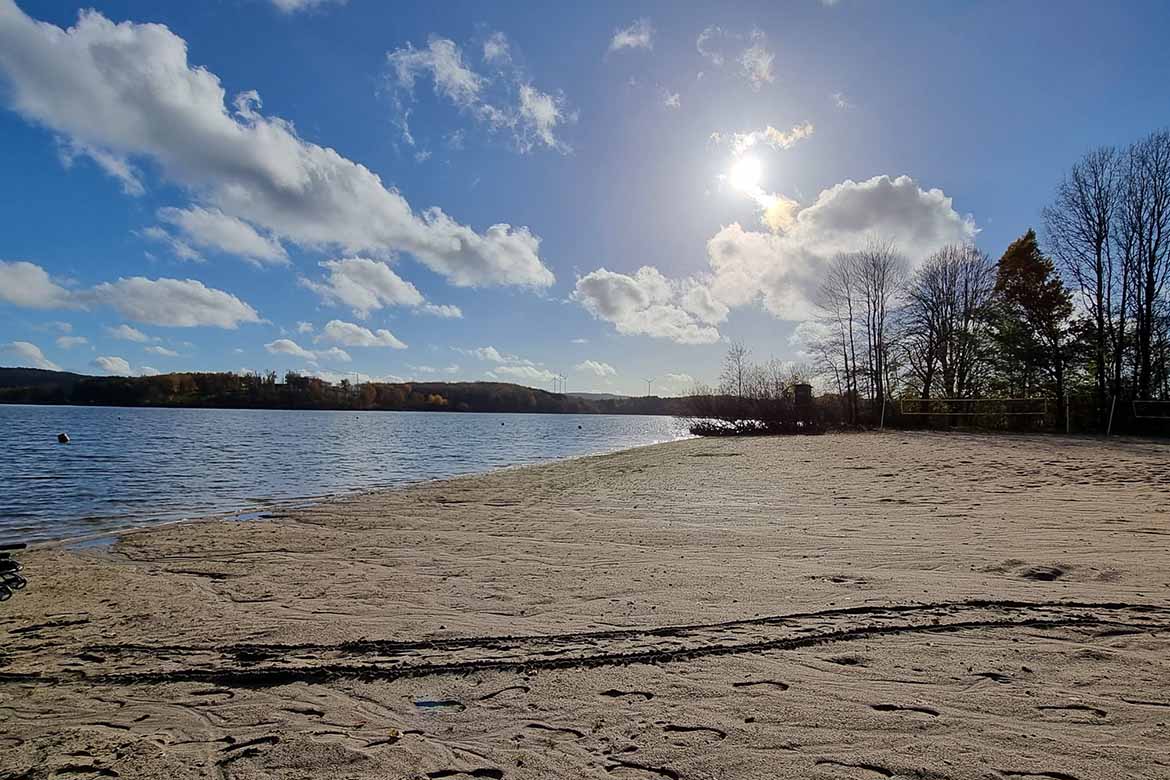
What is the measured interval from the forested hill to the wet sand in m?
108

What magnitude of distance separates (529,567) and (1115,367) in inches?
1286

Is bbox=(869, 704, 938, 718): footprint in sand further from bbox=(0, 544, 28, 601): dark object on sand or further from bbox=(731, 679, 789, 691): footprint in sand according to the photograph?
bbox=(0, 544, 28, 601): dark object on sand

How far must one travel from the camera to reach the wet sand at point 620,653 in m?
2.94

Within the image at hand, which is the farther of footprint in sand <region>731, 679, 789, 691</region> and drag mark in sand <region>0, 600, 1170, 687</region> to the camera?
drag mark in sand <region>0, 600, 1170, 687</region>

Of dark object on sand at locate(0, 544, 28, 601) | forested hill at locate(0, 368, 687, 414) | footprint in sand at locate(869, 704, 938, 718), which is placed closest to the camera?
footprint in sand at locate(869, 704, 938, 718)

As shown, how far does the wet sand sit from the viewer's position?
9.64 ft

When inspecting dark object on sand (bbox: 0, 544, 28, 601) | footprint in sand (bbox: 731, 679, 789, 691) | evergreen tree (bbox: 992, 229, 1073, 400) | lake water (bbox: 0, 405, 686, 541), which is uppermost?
evergreen tree (bbox: 992, 229, 1073, 400)

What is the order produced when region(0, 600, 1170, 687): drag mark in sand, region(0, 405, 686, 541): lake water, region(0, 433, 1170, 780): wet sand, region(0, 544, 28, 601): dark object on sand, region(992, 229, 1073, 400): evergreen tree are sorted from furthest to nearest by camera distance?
region(992, 229, 1073, 400): evergreen tree
region(0, 405, 686, 541): lake water
region(0, 544, 28, 601): dark object on sand
region(0, 600, 1170, 687): drag mark in sand
region(0, 433, 1170, 780): wet sand

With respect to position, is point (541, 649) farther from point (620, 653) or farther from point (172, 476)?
point (172, 476)

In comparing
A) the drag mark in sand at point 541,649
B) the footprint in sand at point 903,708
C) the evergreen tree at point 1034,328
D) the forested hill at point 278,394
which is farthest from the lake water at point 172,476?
the forested hill at point 278,394

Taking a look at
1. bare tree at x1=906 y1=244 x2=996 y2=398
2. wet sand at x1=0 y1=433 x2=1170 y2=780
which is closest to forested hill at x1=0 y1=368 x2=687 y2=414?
bare tree at x1=906 y1=244 x2=996 y2=398

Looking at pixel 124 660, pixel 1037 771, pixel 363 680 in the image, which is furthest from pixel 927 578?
pixel 124 660

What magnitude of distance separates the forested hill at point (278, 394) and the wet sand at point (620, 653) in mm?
107698

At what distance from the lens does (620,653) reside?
4.20 m
